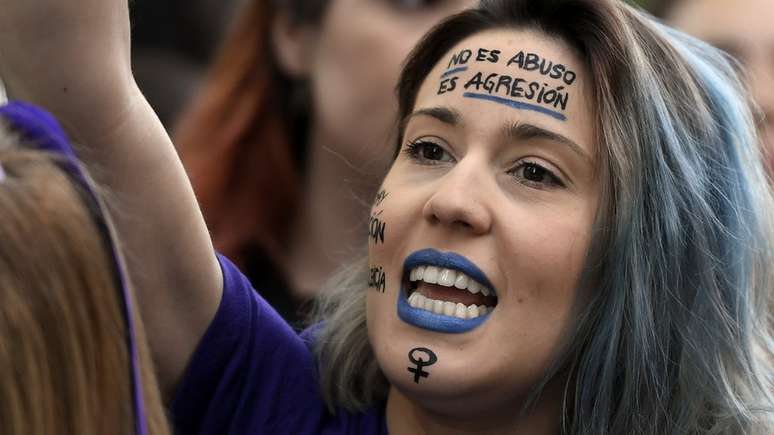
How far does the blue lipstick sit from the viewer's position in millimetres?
2053

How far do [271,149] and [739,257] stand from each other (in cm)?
163

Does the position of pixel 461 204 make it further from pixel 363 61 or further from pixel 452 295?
pixel 363 61

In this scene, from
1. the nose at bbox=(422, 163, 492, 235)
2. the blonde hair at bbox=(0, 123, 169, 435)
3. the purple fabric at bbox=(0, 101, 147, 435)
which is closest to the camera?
the blonde hair at bbox=(0, 123, 169, 435)

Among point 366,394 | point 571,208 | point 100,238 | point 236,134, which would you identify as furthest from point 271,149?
point 100,238

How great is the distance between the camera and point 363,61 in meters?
3.38

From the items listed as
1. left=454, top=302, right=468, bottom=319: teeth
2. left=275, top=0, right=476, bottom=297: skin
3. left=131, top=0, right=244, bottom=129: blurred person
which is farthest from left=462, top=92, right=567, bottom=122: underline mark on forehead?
left=131, top=0, right=244, bottom=129: blurred person

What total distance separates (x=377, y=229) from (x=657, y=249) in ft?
1.49

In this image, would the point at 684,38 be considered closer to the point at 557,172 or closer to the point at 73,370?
the point at 557,172

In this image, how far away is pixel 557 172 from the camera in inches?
82.9

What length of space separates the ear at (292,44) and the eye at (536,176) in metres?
1.50

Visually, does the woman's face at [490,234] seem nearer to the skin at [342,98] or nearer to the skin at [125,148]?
the skin at [125,148]

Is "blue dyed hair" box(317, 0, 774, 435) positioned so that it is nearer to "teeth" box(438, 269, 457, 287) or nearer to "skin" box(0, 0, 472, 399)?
"teeth" box(438, 269, 457, 287)

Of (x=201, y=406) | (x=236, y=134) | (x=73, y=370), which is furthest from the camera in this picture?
(x=236, y=134)

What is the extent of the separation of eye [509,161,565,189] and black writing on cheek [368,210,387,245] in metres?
0.23
